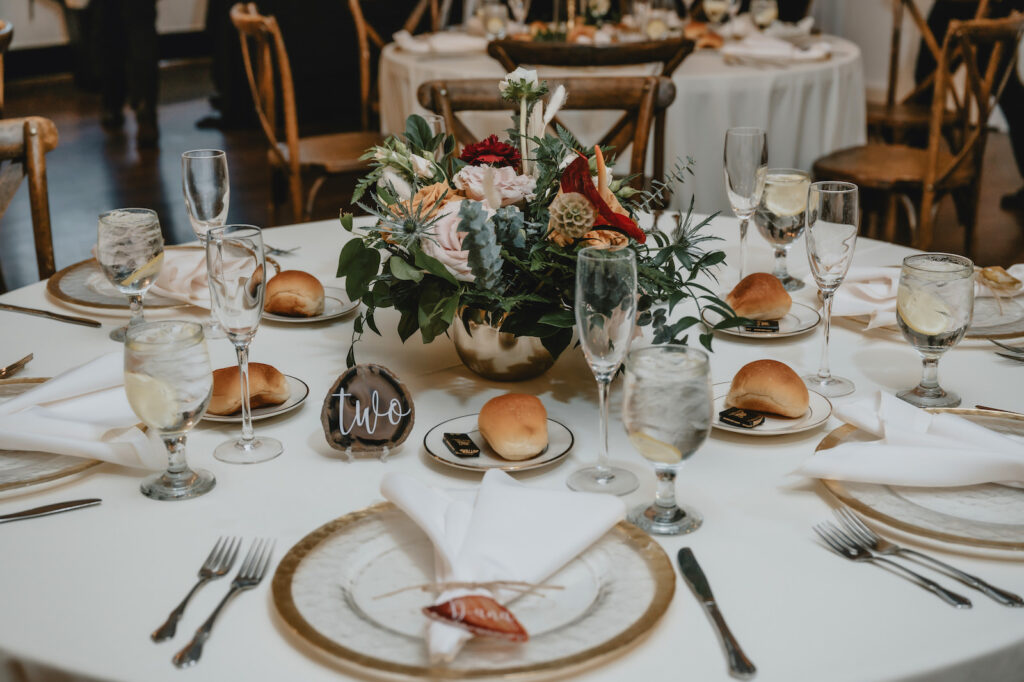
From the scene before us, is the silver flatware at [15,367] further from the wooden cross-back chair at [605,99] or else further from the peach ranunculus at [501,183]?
the wooden cross-back chair at [605,99]

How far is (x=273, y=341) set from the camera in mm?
1441

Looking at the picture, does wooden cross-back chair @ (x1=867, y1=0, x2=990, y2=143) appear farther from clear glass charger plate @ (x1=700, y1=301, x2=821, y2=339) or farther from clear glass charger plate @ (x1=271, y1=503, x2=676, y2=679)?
clear glass charger plate @ (x1=271, y1=503, x2=676, y2=679)

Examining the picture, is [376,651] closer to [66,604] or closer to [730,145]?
[66,604]

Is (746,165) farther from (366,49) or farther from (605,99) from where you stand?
(366,49)

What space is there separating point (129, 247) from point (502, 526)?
73 centimetres

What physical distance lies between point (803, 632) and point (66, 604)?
58 cm

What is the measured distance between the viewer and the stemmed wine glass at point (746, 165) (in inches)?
60.1

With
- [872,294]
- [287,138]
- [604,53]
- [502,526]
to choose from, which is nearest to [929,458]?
[502,526]

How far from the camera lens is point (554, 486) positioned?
3.37 feet

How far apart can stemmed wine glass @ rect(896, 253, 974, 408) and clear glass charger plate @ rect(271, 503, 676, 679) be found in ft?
1.53

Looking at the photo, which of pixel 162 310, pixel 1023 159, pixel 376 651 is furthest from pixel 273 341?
pixel 1023 159

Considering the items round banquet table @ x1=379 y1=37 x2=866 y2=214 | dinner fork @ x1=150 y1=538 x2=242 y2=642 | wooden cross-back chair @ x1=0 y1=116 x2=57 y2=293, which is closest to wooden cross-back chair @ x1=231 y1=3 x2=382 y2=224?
round banquet table @ x1=379 y1=37 x2=866 y2=214

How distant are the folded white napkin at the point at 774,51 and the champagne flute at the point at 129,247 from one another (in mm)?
2570

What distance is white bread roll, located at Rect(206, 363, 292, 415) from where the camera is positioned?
45.9 inches
